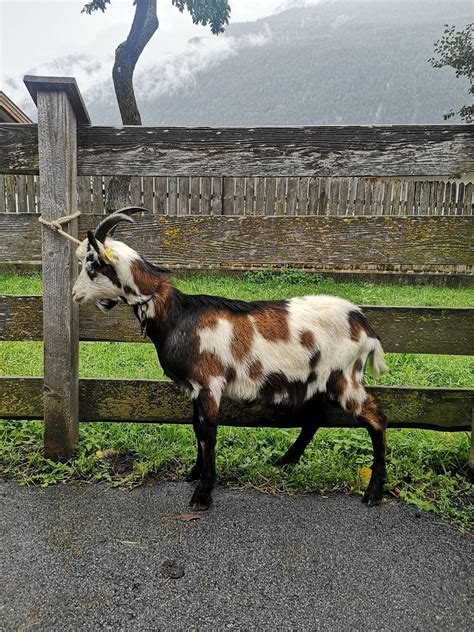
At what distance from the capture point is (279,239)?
3.06m

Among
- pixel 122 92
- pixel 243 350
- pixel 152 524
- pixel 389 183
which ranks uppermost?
pixel 122 92

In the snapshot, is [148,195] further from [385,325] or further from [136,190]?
[385,325]

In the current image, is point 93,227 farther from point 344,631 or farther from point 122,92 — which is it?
point 122,92

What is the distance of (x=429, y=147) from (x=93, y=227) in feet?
6.86

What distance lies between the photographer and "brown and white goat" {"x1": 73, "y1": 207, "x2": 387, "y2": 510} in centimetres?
266

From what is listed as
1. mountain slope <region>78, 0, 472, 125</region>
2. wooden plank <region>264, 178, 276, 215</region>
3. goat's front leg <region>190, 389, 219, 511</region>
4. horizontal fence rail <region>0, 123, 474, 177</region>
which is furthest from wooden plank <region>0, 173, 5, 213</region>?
mountain slope <region>78, 0, 472, 125</region>

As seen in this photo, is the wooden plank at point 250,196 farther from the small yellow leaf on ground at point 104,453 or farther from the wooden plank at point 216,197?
the small yellow leaf on ground at point 104,453

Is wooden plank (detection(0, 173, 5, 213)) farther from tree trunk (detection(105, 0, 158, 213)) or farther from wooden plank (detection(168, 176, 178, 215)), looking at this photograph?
tree trunk (detection(105, 0, 158, 213))

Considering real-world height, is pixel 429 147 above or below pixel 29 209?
above

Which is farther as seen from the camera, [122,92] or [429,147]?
[122,92]

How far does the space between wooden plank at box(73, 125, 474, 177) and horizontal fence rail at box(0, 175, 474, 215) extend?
11.0 feet

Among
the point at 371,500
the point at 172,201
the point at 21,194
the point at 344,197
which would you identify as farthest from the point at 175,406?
the point at 21,194

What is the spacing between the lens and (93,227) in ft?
10.3

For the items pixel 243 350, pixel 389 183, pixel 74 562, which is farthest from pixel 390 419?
pixel 389 183
